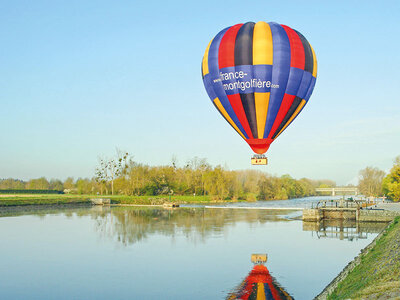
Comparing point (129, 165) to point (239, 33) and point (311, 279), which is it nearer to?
point (239, 33)

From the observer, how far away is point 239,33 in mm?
24094

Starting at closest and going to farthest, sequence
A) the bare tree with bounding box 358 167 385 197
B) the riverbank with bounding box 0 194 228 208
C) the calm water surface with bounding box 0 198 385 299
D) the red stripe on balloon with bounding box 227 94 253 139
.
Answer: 1. the calm water surface with bounding box 0 198 385 299
2. the red stripe on balloon with bounding box 227 94 253 139
3. the riverbank with bounding box 0 194 228 208
4. the bare tree with bounding box 358 167 385 197

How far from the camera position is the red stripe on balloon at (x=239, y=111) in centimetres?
2406

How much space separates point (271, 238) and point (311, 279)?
11187 mm

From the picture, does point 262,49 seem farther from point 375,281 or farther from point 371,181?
point 371,181

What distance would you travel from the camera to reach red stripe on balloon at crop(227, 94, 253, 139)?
Answer: 947 inches

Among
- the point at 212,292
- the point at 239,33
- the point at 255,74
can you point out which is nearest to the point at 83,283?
the point at 212,292

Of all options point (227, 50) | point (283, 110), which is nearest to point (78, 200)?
point (227, 50)

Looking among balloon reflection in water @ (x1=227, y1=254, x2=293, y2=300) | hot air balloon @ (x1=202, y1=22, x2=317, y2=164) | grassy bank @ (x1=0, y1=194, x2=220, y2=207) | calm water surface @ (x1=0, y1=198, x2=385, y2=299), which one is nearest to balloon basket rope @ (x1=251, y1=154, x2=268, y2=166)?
hot air balloon @ (x1=202, y1=22, x2=317, y2=164)

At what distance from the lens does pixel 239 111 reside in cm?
2423

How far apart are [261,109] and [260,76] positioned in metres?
1.82

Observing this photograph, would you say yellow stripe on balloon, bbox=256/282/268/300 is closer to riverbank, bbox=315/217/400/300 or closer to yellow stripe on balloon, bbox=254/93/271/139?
riverbank, bbox=315/217/400/300

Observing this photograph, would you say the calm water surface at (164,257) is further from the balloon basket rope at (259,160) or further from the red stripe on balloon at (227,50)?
the red stripe on balloon at (227,50)

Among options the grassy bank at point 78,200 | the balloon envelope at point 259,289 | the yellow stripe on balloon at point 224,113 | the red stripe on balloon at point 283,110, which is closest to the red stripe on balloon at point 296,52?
the red stripe on balloon at point 283,110
